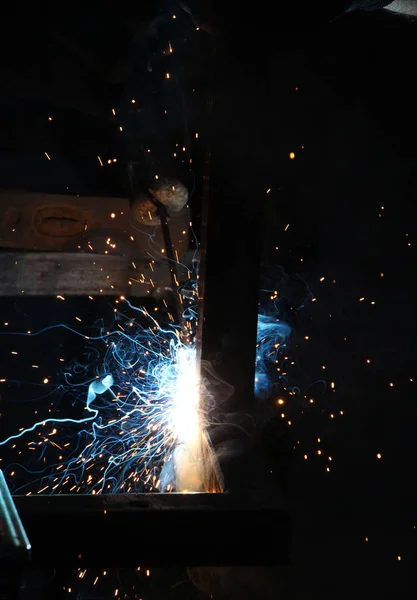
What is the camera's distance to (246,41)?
188 cm

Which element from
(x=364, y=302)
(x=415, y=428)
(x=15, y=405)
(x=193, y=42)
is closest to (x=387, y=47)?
(x=193, y=42)

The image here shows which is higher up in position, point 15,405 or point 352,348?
point 352,348

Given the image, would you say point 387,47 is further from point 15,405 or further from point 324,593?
point 15,405

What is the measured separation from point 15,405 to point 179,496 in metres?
2.84

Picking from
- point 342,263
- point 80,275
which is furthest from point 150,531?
point 80,275

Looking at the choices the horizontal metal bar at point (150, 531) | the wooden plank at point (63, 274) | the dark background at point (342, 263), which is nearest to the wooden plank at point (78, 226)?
the wooden plank at point (63, 274)

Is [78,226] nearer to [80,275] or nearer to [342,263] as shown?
[80,275]

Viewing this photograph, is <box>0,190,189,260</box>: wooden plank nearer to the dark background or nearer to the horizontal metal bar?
the dark background

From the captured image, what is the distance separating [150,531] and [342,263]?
5.51 feet

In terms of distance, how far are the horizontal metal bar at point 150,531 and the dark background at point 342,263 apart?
669mm

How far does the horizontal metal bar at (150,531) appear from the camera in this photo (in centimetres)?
157

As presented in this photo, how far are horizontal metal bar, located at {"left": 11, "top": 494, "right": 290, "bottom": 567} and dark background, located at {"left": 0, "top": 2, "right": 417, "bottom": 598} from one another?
669 millimetres

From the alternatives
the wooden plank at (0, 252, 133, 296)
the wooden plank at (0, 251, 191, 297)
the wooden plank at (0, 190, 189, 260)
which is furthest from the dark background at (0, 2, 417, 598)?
the wooden plank at (0, 252, 133, 296)

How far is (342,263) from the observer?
2.80m
